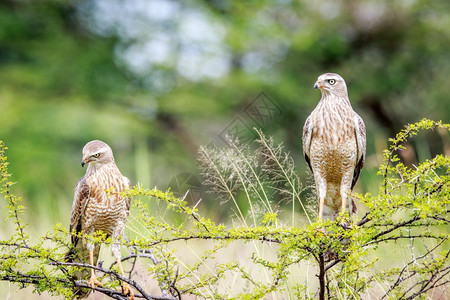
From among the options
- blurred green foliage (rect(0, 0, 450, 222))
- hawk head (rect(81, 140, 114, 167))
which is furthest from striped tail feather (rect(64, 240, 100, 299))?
blurred green foliage (rect(0, 0, 450, 222))

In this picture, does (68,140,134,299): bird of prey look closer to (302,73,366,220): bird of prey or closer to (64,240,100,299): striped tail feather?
(64,240,100,299): striped tail feather

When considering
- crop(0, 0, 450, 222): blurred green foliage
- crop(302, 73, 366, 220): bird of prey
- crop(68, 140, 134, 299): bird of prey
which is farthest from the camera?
crop(0, 0, 450, 222): blurred green foliage

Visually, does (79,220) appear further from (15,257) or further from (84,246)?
(15,257)

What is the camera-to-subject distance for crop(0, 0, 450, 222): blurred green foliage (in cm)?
1127

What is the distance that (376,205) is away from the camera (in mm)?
2836

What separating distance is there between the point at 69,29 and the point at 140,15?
1.61 metres

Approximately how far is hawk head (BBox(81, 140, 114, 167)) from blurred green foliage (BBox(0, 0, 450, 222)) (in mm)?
6803

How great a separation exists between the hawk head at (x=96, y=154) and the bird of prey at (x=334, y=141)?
117 centimetres

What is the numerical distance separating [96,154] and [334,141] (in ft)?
4.45

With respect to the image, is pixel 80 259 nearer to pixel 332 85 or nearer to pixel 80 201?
pixel 80 201

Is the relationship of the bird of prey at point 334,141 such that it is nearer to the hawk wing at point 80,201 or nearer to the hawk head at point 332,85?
the hawk head at point 332,85

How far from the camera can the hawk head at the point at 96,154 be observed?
11.6 feet

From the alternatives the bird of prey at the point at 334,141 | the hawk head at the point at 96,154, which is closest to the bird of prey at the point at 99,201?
the hawk head at the point at 96,154

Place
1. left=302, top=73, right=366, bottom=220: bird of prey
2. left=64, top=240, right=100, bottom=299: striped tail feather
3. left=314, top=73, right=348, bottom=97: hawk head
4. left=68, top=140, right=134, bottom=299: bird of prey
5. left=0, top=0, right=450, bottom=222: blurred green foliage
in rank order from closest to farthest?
left=64, top=240, right=100, bottom=299: striped tail feather, left=68, top=140, right=134, bottom=299: bird of prey, left=302, top=73, right=366, bottom=220: bird of prey, left=314, top=73, right=348, bottom=97: hawk head, left=0, top=0, right=450, bottom=222: blurred green foliage
